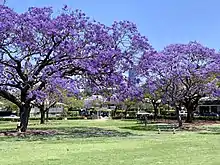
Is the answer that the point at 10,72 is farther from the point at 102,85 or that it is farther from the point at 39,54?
the point at 102,85

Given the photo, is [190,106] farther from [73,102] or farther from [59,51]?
[59,51]

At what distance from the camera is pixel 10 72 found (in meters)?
23.3

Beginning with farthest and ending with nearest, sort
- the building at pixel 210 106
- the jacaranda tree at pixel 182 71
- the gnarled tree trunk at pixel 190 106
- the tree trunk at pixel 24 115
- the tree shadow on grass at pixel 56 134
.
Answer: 1. the building at pixel 210 106
2. the gnarled tree trunk at pixel 190 106
3. the jacaranda tree at pixel 182 71
4. the tree trunk at pixel 24 115
5. the tree shadow on grass at pixel 56 134

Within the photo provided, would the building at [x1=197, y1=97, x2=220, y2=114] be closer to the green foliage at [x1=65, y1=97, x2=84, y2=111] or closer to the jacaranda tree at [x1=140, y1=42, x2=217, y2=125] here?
the green foliage at [x1=65, y1=97, x2=84, y2=111]

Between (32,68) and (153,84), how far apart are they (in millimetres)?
9849

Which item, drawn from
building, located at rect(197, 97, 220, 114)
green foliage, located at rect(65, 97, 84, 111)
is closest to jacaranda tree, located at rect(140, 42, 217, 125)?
green foliage, located at rect(65, 97, 84, 111)

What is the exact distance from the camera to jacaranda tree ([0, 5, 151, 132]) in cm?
2014

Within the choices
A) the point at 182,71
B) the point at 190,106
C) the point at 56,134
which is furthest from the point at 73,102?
the point at 56,134

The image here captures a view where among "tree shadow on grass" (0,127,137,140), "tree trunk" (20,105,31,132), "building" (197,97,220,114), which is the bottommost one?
"tree shadow on grass" (0,127,137,140)

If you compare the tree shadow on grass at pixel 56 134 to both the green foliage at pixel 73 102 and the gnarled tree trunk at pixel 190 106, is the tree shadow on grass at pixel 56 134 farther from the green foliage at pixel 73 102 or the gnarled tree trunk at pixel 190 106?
the green foliage at pixel 73 102

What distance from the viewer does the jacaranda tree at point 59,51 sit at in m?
20.1

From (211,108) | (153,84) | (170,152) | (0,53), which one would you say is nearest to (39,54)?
(0,53)

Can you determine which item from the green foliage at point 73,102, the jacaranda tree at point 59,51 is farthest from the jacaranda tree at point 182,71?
the green foliage at point 73,102

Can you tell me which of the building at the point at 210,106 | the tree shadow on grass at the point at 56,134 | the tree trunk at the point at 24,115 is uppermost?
the building at the point at 210,106
